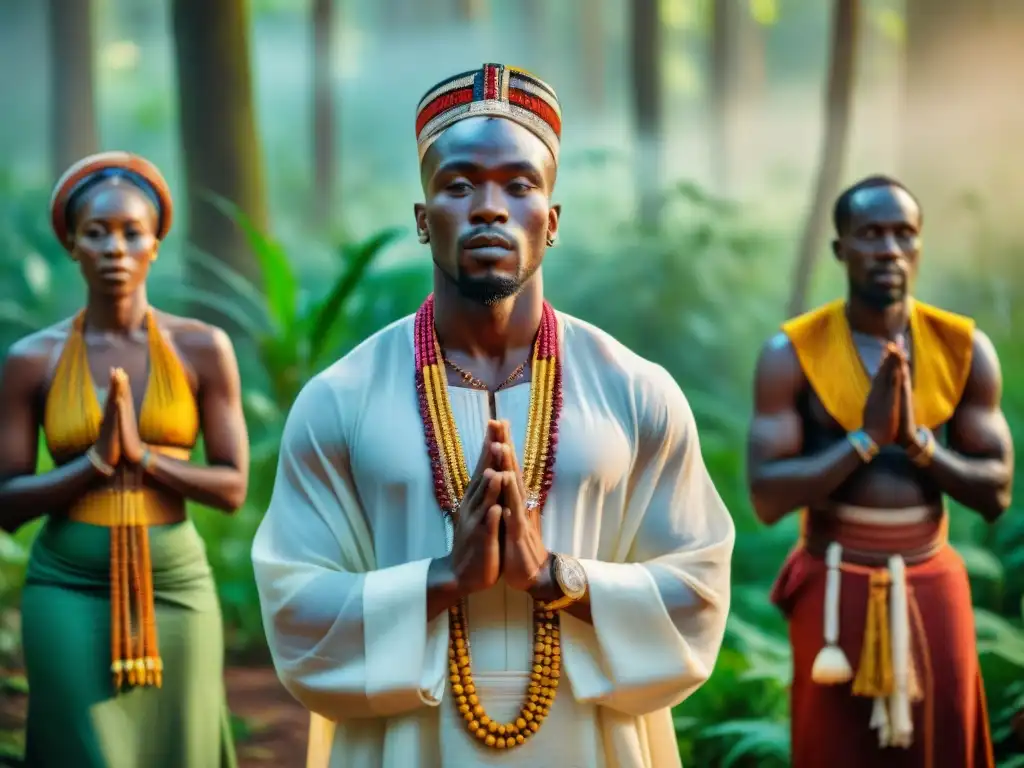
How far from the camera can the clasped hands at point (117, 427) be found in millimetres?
4309

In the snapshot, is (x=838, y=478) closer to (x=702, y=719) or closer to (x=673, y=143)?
(x=702, y=719)

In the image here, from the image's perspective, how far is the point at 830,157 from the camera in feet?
26.3

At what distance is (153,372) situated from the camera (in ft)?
14.9

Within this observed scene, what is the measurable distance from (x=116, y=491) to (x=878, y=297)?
7.41 ft

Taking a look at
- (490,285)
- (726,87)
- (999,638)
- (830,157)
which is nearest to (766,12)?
(726,87)

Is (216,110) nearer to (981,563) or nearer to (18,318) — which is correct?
(18,318)

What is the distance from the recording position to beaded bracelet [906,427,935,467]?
4383 mm

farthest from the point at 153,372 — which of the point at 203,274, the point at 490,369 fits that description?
the point at 203,274

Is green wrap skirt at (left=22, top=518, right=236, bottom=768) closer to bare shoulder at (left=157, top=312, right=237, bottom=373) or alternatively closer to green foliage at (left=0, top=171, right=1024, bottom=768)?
bare shoulder at (left=157, top=312, right=237, bottom=373)

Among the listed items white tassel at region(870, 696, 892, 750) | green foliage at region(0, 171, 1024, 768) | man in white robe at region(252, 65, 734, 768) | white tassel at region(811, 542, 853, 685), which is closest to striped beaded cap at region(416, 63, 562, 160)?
man in white robe at region(252, 65, 734, 768)

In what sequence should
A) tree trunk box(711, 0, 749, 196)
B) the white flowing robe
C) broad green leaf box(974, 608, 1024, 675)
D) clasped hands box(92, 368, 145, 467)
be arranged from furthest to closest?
tree trunk box(711, 0, 749, 196) → broad green leaf box(974, 608, 1024, 675) → clasped hands box(92, 368, 145, 467) → the white flowing robe

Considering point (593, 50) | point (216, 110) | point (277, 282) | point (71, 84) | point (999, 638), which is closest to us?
point (999, 638)

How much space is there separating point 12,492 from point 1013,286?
5200 mm

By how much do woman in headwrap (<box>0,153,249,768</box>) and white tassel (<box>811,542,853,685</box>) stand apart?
174 cm
